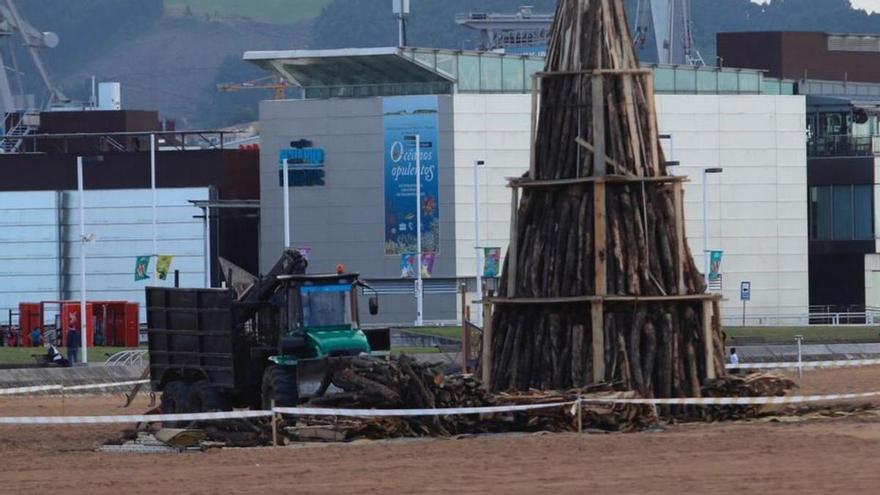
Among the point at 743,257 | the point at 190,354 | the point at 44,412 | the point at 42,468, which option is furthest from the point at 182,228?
the point at 42,468

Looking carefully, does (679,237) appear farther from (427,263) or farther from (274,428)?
(427,263)

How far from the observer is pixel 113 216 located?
313 feet

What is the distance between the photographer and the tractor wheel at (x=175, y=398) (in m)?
33.2

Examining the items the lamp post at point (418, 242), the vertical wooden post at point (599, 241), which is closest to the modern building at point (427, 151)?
the lamp post at point (418, 242)

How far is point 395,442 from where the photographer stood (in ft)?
97.0

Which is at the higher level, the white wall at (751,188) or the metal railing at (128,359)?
the white wall at (751,188)

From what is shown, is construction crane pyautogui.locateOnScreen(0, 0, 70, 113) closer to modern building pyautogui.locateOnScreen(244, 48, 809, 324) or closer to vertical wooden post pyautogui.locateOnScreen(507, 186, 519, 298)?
modern building pyautogui.locateOnScreen(244, 48, 809, 324)

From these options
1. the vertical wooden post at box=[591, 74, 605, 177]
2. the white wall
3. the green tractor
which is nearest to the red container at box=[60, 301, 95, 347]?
the white wall

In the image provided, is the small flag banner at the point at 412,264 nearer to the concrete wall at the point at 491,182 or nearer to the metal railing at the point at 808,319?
the concrete wall at the point at 491,182

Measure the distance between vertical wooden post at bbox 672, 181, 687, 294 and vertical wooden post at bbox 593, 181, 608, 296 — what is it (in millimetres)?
1254

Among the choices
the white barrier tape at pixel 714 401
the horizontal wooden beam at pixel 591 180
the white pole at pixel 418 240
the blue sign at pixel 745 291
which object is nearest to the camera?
the white barrier tape at pixel 714 401

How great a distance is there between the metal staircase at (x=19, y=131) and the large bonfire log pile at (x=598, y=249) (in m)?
70.9

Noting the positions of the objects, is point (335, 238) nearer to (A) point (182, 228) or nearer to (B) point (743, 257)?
(A) point (182, 228)

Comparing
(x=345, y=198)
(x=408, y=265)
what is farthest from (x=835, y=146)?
(x=345, y=198)
